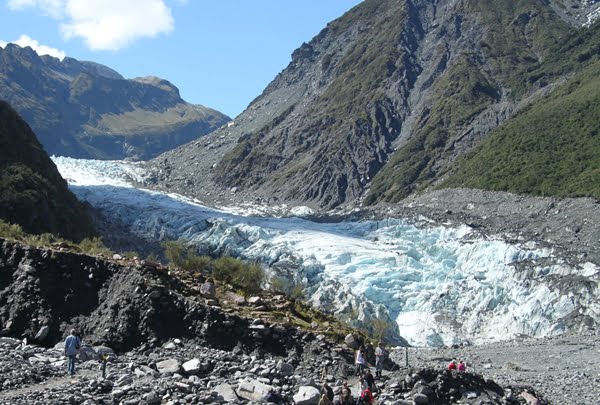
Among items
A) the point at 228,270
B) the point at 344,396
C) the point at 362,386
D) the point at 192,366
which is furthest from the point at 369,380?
the point at 228,270

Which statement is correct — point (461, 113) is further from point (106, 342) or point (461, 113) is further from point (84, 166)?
point (106, 342)

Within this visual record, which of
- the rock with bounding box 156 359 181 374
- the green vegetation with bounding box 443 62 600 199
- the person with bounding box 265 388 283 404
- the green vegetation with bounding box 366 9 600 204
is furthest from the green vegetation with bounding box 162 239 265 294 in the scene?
the green vegetation with bounding box 366 9 600 204

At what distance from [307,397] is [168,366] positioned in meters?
3.02

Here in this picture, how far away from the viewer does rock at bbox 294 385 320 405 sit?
1208 cm

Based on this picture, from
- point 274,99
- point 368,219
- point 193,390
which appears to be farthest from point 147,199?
point 274,99

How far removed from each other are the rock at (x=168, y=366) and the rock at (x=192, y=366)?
157 millimetres

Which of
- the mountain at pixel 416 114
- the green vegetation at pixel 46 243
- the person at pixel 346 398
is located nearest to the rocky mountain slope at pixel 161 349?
the person at pixel 346 398

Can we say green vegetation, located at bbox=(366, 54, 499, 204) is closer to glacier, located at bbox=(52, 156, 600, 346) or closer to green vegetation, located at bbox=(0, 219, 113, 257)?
glacier, located at bbox=(52, 156, 600, 346)

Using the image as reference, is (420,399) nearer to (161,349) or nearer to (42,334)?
(161,349)

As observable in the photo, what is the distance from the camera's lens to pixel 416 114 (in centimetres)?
11775

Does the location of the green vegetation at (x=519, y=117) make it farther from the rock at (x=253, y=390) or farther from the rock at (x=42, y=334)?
the rock at (x=253, y=390)

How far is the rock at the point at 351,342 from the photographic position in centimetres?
1535

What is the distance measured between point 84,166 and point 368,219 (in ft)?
202

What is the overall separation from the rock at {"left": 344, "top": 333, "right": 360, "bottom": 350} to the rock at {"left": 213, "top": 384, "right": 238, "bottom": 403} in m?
3.75
